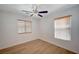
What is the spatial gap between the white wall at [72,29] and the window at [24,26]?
250 mm

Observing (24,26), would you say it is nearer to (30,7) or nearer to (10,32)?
(10,32)

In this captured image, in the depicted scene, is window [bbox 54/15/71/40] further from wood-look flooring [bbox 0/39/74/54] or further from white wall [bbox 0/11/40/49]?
white wall [bbox 0/11/40/49]

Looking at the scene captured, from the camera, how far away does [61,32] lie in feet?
7.73

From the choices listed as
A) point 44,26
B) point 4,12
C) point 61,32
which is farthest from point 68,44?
point 4,12

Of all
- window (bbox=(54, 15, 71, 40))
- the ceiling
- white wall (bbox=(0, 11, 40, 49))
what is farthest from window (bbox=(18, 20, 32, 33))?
window (bbox=(54, 15, 71, 40))

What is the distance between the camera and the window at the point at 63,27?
2.31m

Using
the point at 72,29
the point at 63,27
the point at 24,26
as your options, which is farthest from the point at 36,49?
the point at 72,29

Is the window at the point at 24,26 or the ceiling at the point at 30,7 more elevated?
the ceiling at the point at 30,7

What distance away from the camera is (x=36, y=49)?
2.39m

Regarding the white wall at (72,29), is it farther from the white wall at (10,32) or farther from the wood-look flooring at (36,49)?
the white wall at (10,32)

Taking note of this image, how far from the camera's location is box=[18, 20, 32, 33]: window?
2349 millimetres

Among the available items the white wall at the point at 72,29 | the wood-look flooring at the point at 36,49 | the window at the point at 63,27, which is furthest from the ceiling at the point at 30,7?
the wood-look flooring at the point at 36,49

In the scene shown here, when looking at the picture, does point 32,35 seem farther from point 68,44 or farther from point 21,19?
point 68,44

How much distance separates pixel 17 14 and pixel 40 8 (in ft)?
1.56
